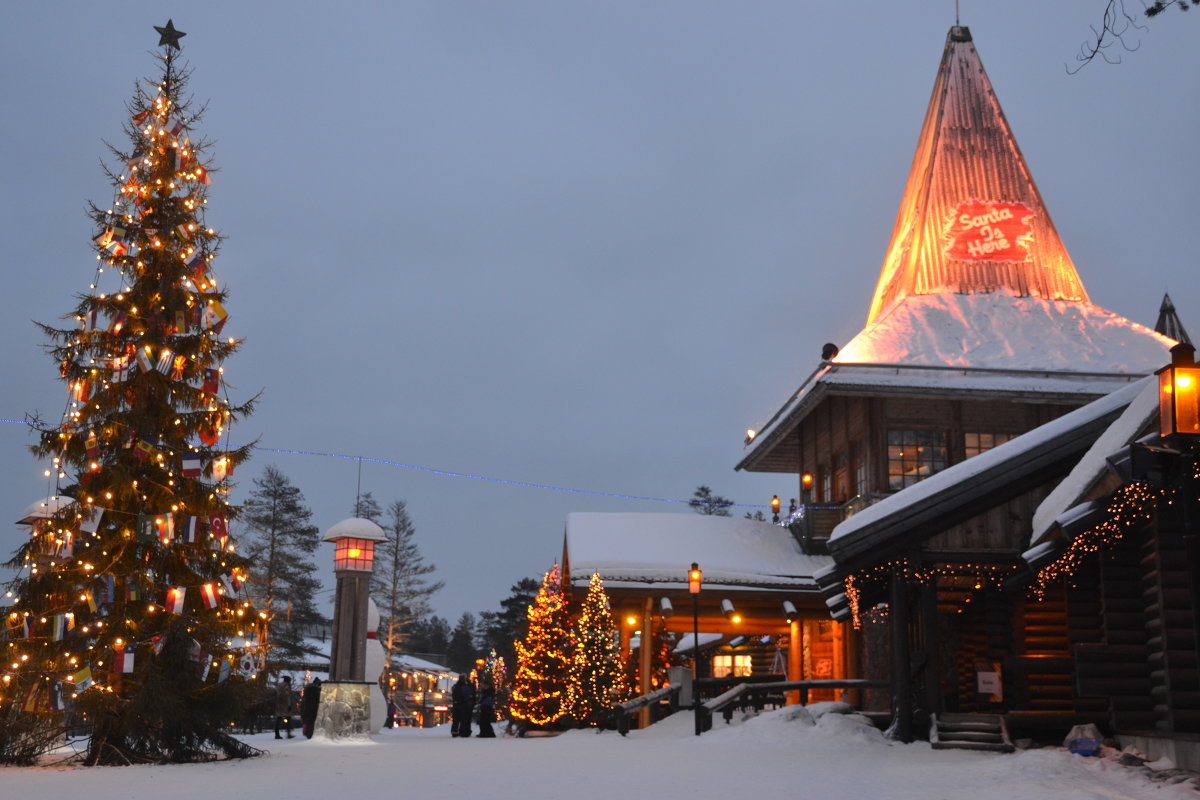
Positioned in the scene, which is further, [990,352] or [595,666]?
[990,352]

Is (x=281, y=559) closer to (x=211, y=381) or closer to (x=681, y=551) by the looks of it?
(x=681, y=551)

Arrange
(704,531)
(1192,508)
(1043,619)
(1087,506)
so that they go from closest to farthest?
1. (1192,508)
2. (1087,506)
3. (1043,619)
4. (704,531)

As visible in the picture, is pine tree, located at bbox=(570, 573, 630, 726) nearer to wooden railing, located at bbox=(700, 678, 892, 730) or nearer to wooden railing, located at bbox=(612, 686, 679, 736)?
wooden railing, located at bbox=(612, 686, 679, 736)

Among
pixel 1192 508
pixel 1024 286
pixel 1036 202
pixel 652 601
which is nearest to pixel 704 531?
pixel 652 601

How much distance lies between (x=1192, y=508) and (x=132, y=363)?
510 inches

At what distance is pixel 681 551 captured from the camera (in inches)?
1108

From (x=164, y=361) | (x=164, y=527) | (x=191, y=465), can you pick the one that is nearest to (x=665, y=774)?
(x=164, y=527)

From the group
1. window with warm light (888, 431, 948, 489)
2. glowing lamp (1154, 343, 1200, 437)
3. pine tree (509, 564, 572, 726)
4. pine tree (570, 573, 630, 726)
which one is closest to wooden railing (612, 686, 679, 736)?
pine tree (570, 573, 630, 726)

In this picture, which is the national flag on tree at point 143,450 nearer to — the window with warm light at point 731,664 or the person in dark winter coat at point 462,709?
the person in dark winter coat at point 462,709

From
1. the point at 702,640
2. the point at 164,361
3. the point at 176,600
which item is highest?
the point at 164,361

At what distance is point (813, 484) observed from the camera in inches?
1225

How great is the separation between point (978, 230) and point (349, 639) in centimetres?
1863

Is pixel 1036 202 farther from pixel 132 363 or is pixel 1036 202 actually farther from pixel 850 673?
pixel 132 363

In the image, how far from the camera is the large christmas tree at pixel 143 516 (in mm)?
14930
